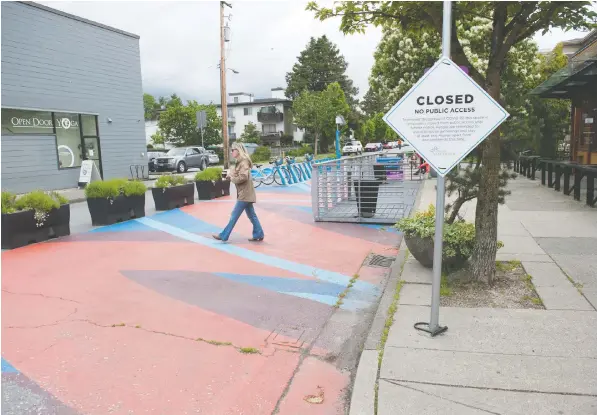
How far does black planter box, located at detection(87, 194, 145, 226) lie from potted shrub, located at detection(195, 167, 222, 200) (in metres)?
3.81

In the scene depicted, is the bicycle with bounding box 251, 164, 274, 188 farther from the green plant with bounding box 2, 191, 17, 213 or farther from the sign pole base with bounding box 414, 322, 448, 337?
the sign pole base with bounding box 414, 322, 448, 337

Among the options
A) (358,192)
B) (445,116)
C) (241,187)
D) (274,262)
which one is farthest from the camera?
(358,192)

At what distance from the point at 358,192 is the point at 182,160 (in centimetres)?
2229

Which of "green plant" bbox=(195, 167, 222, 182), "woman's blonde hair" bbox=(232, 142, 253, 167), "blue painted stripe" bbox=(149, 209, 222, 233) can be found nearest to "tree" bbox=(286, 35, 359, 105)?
"green plant" bbox=(195, 167, 222, 182)

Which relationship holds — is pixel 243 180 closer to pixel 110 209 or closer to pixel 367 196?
pixel 367 196

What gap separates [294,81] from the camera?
7256 cm

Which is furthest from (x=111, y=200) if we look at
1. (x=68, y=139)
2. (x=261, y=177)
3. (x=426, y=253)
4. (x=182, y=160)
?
(x=182, y=160)

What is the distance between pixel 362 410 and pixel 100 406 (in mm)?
1805

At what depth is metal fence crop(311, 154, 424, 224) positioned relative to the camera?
1031cm

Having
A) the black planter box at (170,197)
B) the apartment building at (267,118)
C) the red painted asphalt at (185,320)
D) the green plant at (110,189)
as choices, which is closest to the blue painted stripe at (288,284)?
the red painted asphalt at (185,320)

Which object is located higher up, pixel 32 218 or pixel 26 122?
pixel 26 122

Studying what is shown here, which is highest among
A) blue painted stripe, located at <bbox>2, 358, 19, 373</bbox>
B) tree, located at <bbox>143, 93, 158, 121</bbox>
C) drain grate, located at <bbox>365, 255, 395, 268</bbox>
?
tree, located at <bbox>143, 93, 158, 121</bbox>

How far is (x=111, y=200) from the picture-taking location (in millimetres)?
10672

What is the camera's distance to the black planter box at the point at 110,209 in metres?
10.6
